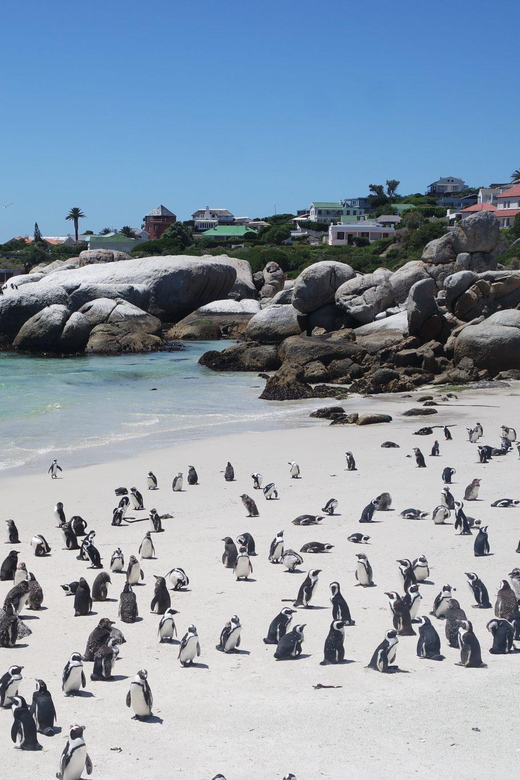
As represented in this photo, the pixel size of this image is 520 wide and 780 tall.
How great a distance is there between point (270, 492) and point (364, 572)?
457 centimetres

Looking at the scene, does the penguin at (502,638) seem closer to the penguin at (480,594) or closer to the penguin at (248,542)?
the penguin at (480,594)

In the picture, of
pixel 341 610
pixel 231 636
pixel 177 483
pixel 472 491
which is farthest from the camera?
pixel 177 483

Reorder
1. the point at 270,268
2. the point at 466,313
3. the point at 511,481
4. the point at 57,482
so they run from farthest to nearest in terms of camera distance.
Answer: the point at 270,268, the point at 466,313, the point at 57,482, the point at 511,481

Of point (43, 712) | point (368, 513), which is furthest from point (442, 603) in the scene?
point (43, 712)

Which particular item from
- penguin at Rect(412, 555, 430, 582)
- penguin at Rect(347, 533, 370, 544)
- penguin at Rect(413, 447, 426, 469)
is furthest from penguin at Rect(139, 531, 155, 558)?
penguin at Rect(413, 447, 426, 469)

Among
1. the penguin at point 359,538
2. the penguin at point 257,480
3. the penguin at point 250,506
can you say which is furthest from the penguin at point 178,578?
the penguin at point 257,480

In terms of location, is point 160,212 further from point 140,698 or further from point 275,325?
point 140,698

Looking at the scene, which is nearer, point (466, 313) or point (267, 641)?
point (267, 641)

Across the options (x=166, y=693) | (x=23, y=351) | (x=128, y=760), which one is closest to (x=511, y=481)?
(x=166, y=693)

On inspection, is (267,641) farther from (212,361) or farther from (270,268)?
(270,268)

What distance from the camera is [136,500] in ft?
46.1

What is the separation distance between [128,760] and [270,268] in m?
52.4

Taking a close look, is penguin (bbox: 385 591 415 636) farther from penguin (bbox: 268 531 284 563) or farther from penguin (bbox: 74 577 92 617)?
penguin (bbox: 74 577 92 617)

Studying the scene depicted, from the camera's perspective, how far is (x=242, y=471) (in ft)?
54.4
